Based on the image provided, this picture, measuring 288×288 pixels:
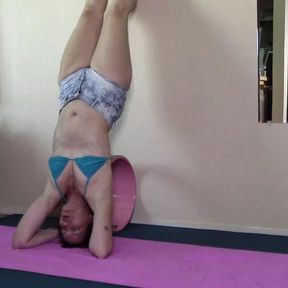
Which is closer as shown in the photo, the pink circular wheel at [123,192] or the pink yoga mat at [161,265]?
the pink yoga mat at [161,265]

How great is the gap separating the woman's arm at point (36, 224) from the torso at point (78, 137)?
0.28 feet

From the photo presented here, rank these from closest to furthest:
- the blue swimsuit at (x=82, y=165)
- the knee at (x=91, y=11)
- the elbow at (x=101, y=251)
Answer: the elbow at (x=101, y=251) < the blue swimsuit at (x=82, y=165) < the knee at (x=91, y=11)

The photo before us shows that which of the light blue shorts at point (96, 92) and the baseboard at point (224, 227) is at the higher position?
the light blue shorts at point (96, 92)

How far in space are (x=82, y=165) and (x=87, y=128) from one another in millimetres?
212

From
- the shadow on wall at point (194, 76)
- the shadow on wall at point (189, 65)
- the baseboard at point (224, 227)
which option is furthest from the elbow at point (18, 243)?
the shadow on wall at point (189, 65)

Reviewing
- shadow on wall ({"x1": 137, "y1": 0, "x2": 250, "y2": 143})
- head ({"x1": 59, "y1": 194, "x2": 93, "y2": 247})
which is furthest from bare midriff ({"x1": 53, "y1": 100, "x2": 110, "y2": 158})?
shadow on wall ({"x1": 137, "y1": 0, "x2": 250, "y2": 143})

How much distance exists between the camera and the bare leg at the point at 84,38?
7.44ft

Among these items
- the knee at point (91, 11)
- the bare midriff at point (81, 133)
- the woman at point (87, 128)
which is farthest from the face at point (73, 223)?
the knee at point (91, 11)

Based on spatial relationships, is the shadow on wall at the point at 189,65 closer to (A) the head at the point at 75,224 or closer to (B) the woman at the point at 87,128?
(B) the woman at the point at 87,128

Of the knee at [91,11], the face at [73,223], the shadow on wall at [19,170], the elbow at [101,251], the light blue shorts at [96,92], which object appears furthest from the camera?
the shadow on wall at [19,170]

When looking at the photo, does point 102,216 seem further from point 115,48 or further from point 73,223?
point 115,48

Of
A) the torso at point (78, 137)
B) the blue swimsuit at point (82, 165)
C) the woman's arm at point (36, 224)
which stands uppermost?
the torso at point (78, 137)

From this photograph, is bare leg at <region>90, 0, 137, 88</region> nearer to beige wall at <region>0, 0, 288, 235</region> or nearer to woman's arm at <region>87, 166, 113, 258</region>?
beige wall at <region>0, 0, 288, 235</region>

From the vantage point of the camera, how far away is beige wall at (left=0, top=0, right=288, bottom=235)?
7.14ft
